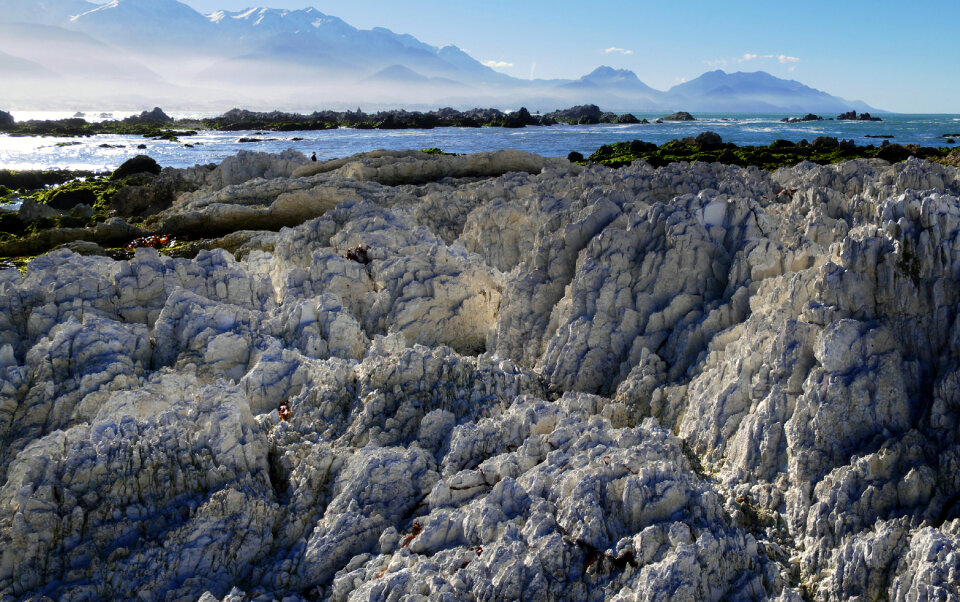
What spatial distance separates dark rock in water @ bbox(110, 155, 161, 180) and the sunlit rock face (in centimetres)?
4164

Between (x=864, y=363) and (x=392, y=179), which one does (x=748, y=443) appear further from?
(x=392, y=179)

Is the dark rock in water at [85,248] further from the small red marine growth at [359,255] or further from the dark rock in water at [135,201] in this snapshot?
the dark rock in water at [135,201]

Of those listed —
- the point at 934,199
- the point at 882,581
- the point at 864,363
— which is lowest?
the point at 882,581

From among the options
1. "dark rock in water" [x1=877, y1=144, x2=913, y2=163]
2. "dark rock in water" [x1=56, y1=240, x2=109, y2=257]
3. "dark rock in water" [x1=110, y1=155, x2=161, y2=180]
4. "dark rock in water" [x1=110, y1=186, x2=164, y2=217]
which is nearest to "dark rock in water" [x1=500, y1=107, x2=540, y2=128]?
"dark rock in water" [x1=110, y1=155, x2=161, y2=180]

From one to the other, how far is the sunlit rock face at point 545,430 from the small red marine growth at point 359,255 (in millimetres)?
2585

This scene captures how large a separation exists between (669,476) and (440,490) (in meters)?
2.23

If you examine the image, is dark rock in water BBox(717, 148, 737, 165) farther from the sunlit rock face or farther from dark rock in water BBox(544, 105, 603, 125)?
dark rock in water BBox(544, 105, 603, 125)

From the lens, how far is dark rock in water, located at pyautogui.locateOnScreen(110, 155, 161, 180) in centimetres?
5153

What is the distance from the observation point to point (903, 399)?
7688 mm

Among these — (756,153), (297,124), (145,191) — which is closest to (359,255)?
(145,191)

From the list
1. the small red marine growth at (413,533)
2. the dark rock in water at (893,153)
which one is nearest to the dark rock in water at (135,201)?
the small red marine growth at (413,533)

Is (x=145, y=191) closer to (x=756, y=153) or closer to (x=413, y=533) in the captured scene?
(x=413, y=533)

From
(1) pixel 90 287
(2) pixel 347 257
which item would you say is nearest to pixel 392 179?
(2) pixel 347 257

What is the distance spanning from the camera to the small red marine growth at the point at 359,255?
1641 cm
